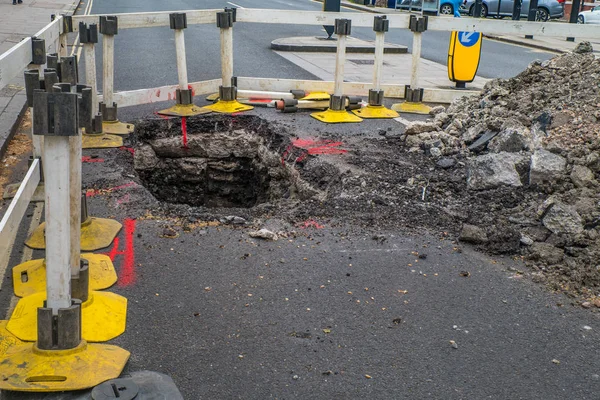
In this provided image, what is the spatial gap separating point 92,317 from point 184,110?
216 inches

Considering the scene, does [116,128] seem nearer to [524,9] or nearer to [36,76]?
[36,76]

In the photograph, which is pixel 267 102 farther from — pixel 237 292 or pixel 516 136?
pixel 237 292

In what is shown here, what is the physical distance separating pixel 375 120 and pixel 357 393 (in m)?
6.46

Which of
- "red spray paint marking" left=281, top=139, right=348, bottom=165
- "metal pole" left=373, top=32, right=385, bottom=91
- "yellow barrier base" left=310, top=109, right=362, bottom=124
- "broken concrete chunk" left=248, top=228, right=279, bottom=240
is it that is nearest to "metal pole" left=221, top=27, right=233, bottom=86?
"yellow barrier base" left=310, top=109, right=362, bottom=124

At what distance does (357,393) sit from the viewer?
3.56 meters

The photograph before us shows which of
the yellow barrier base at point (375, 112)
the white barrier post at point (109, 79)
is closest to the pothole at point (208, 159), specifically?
the white barrier post at point (109, 79)

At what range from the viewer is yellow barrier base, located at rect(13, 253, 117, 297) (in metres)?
4.52

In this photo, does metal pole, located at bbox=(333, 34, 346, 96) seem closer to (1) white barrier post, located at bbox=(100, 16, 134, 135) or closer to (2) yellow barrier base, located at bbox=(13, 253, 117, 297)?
(1) white barrier post, located at bbox=(100, 16, 134, 135)

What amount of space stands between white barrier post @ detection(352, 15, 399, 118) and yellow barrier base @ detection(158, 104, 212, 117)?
7.55ft

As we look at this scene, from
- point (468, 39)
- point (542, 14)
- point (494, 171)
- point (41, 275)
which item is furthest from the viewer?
point (542, 14)

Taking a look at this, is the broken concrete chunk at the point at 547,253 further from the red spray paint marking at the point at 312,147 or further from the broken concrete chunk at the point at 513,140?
the red spray paint marking at the point at 312,147

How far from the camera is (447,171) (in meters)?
7.09

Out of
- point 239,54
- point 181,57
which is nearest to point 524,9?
point 239,54

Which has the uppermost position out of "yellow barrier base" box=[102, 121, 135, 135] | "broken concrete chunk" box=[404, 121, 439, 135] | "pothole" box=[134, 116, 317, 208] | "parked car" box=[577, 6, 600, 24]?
"parked car" box=[577, 6, 600, 24]
